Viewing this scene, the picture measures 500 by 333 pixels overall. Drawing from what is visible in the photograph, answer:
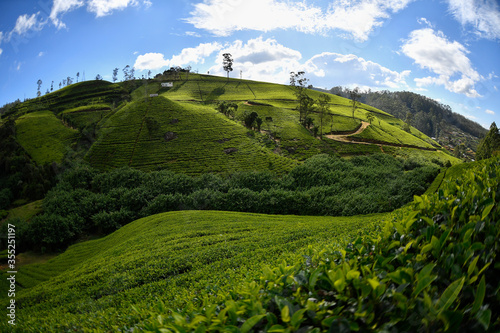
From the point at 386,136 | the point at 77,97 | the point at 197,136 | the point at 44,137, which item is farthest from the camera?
the point at 77,97

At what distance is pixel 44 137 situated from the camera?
194 feet

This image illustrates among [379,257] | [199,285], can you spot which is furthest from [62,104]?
[379,257]

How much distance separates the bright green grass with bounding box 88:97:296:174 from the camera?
145 ft

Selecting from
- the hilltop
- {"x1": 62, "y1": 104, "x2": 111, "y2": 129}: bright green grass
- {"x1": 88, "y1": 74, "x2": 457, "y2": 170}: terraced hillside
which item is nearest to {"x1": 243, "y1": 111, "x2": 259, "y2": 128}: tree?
the hilltop

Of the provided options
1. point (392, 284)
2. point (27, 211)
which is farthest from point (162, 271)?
point (27, 211)

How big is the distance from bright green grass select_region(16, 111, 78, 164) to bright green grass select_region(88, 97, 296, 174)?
379 inches

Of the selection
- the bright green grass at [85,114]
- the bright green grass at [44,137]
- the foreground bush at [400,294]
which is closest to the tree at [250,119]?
the bright green grass at [85,114]

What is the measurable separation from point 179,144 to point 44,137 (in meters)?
34.5

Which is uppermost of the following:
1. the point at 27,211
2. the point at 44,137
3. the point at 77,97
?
the point at 77,97

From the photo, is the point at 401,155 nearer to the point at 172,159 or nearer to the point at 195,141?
the point at 195,141

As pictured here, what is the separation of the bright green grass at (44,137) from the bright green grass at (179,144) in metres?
9.63

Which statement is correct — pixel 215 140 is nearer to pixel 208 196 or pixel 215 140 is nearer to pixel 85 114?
pixel 208 196

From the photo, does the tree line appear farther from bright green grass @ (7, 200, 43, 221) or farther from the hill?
the hill

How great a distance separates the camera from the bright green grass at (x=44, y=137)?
172 feet
